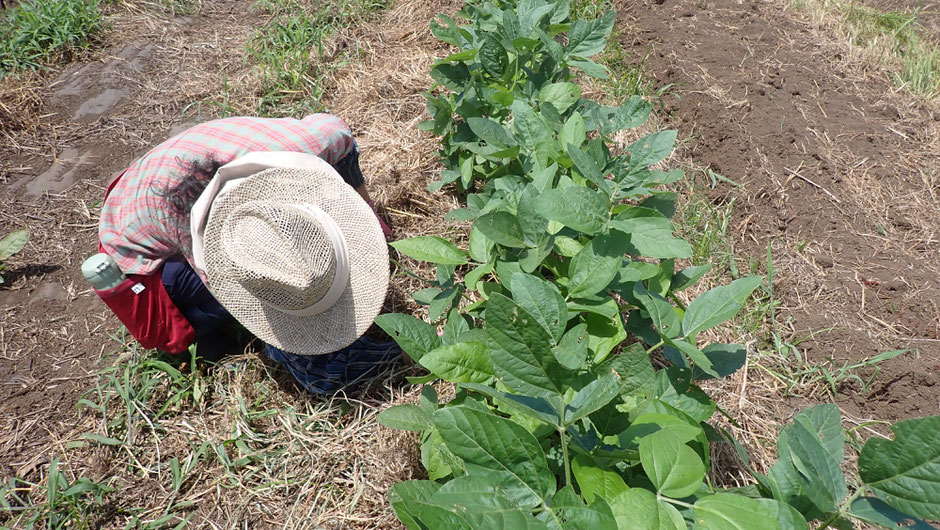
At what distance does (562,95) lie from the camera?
2035mm

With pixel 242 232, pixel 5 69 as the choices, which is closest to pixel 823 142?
pixel 242 232

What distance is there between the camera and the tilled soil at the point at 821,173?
2.32m

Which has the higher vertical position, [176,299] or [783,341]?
[783,341]

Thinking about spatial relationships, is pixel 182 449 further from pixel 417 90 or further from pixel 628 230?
pixel 417 90

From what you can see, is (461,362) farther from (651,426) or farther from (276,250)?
(276,250)

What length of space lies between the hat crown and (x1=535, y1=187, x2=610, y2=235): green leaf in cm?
84

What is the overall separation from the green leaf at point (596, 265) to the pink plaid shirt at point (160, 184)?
4.71ft

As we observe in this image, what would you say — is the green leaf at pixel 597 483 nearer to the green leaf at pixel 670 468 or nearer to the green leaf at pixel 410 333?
the green leaf at pixel 670 468

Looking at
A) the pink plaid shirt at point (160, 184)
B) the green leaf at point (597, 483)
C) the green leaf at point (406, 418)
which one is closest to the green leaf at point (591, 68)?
the pink plaid shirt at point (160, 184)

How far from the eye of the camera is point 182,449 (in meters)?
2.19

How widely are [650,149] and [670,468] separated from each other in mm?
893

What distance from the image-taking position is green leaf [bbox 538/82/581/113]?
6.63ft

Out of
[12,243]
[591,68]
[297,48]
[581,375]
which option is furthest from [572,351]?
[297,48]

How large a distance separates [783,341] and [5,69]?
16.1ft
